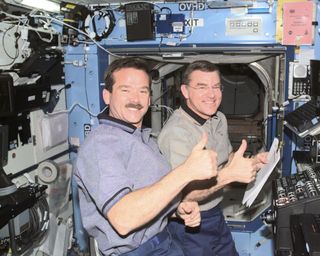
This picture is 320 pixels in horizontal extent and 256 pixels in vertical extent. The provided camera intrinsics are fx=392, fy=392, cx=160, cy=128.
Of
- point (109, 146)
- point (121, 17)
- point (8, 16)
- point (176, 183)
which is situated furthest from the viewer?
point (121, 17)

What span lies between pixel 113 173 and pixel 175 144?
39.3 inches

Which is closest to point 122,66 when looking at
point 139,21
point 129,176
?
point 129,176

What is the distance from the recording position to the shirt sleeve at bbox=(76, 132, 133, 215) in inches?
62.0

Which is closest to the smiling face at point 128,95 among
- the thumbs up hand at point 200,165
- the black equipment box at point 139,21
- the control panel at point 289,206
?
the thumbs up hand at point 200,165

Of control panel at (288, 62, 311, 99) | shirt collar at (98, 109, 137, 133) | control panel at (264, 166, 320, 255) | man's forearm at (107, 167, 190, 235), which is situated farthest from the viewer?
control panel at (288, 62, 311, 99)

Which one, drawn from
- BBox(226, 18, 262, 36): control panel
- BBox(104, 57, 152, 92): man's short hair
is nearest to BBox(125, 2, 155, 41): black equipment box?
BBox(226, 18, 262, 36): control panel

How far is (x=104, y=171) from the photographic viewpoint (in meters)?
1.62

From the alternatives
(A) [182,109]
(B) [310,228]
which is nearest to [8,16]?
(A) [182,109]

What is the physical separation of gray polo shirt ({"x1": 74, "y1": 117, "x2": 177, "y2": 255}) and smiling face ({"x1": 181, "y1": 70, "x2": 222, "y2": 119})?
919mm

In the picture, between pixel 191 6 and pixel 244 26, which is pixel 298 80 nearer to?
pixel 244 26

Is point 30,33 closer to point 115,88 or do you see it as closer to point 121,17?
point 121,17

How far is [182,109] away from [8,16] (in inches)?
63.4

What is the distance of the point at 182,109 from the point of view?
287 centimetres

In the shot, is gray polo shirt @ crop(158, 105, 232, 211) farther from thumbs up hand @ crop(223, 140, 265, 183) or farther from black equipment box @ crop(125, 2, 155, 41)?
black equipment box @ crop(125, 2, 155, 41)
